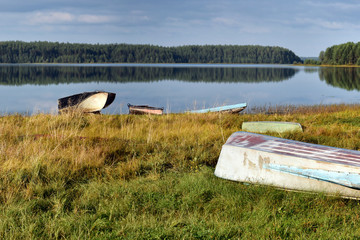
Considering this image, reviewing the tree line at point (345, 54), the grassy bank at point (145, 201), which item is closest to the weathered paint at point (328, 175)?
the grassy bank at point (145, 201)

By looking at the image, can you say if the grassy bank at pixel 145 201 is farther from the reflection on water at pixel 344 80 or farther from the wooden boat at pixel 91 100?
the reflection on water at pixel 344 80

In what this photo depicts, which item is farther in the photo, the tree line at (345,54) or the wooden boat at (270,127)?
the tree line at (345,54)

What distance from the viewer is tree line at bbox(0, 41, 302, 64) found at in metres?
156

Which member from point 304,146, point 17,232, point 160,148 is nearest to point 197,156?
point 160,148

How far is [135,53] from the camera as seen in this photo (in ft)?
568

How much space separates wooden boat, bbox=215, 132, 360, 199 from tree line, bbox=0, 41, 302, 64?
16456 centimetres

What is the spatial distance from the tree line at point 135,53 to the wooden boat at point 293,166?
165 m

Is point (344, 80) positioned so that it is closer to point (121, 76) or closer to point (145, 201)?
point (121, 76)

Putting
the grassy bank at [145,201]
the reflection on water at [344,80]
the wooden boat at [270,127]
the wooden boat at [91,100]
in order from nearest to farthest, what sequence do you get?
the grassy bank at [145,201]
the wooden boat at [270,127]
the wooden boat at [91,100]
the reflection on water at [344,80]

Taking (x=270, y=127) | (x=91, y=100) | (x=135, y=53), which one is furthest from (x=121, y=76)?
(x=135, y=53)

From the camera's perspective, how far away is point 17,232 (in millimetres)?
3438

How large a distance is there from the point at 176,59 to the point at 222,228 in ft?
589

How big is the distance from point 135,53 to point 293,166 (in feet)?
573

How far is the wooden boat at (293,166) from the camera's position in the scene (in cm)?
437
